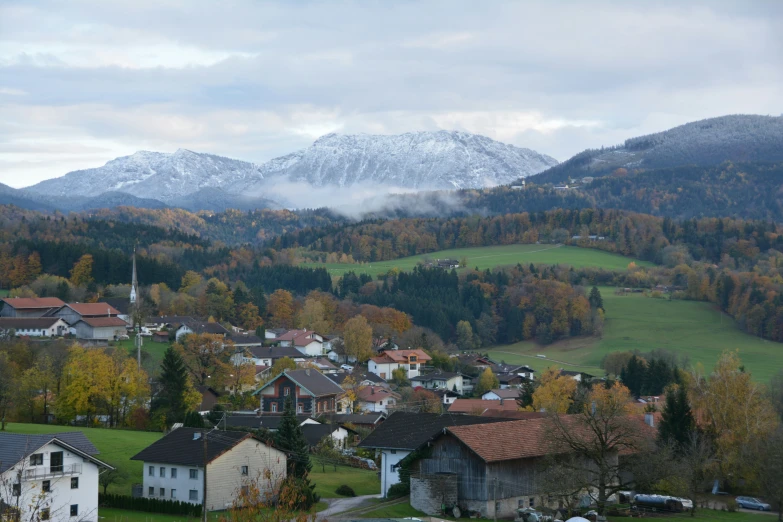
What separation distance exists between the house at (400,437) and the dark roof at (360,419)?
2083 cm

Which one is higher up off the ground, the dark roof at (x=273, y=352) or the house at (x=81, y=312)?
the house at (x=81, y=312)

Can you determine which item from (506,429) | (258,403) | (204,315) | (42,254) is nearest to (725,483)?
(506,429)

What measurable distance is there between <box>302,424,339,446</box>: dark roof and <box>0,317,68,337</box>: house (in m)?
44.4

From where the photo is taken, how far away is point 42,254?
126750 mm

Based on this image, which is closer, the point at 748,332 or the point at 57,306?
the point at 57,306

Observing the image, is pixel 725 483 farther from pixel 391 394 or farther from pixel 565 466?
pixel 391 394

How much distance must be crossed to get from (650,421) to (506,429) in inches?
547

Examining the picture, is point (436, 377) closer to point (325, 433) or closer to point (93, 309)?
point (325, 433)

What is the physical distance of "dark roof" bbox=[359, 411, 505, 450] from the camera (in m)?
39.5

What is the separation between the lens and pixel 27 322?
93.9 metres

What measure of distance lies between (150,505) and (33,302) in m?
72.7

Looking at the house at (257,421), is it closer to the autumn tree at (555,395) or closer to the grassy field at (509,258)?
the autumn tree at (555,395)

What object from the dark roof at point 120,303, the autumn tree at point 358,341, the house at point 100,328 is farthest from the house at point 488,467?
the dark roof at point 120,303

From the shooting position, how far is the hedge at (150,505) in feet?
118
